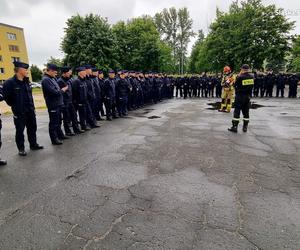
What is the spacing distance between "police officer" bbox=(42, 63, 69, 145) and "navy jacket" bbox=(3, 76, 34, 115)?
587 millimetres

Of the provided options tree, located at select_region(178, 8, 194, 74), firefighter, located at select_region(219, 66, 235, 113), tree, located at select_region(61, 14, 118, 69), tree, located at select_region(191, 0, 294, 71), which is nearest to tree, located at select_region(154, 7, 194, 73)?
tree, located at select_region(178, 8, 194, 74)

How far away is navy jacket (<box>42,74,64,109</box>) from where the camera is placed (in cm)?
666

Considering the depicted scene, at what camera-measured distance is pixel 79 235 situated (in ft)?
9.66

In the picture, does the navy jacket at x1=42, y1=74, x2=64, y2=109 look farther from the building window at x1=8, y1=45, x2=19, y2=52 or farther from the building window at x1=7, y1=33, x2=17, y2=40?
the building window at x1=7, y1=33, x2=17, y2=40

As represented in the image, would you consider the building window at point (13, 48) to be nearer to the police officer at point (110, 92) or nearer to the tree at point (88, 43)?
the tree at point (88, 43)

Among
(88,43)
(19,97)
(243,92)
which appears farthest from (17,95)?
(88,43)

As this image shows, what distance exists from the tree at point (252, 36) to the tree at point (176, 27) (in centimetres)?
2673

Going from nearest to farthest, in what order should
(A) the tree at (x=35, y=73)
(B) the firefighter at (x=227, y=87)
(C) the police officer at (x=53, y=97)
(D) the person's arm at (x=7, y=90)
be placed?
(D) the person's arm at (x=7, y=90) < (C) the police officer at (x=53, y=97) < (B) the firefighter at (x=227, y=87) < (A) the tree at (x=35, y=73)

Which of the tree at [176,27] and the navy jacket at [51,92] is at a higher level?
the tree at [176,27]

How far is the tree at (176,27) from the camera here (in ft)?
199

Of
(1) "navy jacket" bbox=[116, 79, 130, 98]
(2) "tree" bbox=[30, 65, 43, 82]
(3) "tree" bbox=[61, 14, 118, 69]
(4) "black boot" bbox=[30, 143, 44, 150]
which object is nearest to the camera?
(4) "black boot" bbox=[30, 143, 44, 150]

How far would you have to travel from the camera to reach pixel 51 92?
263 inches

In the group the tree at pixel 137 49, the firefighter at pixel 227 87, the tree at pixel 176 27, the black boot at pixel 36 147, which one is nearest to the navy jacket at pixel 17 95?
the black boot at pixel 36 147

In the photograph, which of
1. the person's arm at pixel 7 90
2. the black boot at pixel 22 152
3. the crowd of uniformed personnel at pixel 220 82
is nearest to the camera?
the person's arm at pixel 7 90
